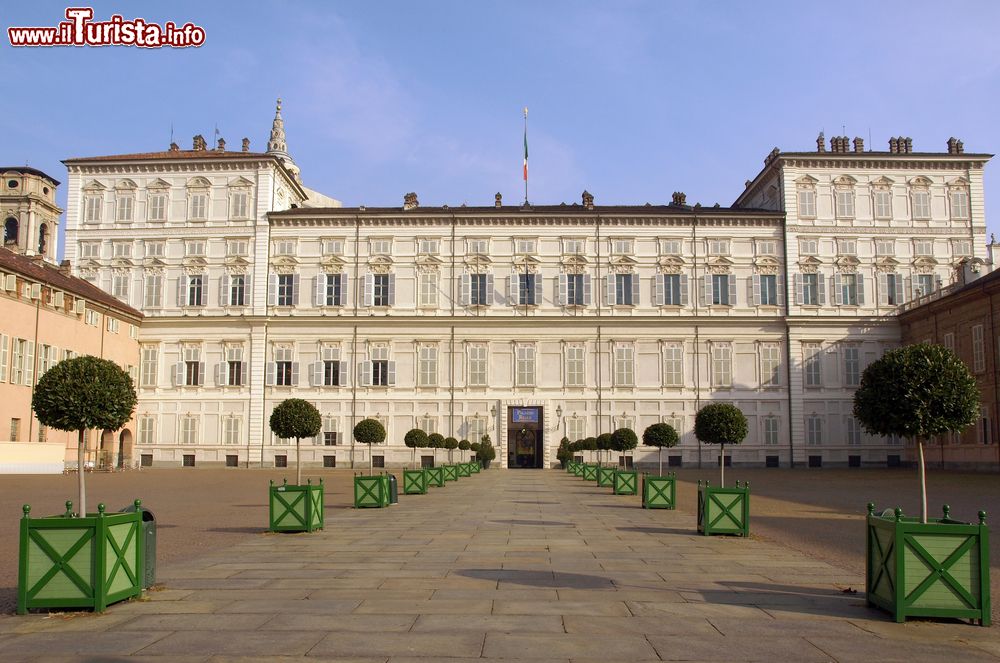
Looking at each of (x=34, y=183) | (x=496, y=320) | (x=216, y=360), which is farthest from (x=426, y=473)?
(x=34, y=183)

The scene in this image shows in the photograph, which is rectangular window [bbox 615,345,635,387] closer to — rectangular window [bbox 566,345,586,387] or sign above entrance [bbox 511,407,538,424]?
rectangular window [bbox 566,345,586,387]

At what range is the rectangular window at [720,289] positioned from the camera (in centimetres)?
5778

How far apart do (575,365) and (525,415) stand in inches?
183

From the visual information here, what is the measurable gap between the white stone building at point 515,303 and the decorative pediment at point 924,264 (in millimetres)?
131

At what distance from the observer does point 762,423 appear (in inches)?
2226

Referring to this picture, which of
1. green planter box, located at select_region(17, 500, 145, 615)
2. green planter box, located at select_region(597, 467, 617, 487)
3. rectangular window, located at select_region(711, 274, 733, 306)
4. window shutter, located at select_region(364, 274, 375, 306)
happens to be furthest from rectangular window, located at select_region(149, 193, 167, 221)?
green planter box, located at select_region(17, 500, 145, 615)

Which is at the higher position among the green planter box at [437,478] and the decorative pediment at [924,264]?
the decorative pediment at [924,264]

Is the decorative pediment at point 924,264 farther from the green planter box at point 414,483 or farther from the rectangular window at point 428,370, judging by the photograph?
the green planter box at point 414,483

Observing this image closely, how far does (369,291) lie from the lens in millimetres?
57906

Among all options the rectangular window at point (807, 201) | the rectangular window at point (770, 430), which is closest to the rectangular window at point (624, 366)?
the rectangular window at point (770, 430)

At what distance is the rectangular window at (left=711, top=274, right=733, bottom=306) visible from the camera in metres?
57.8

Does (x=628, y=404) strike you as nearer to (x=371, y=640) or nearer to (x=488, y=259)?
(x=488, y=259)

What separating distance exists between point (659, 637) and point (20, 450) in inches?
1669

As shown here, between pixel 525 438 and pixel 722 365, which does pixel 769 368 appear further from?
pixel 525 438
